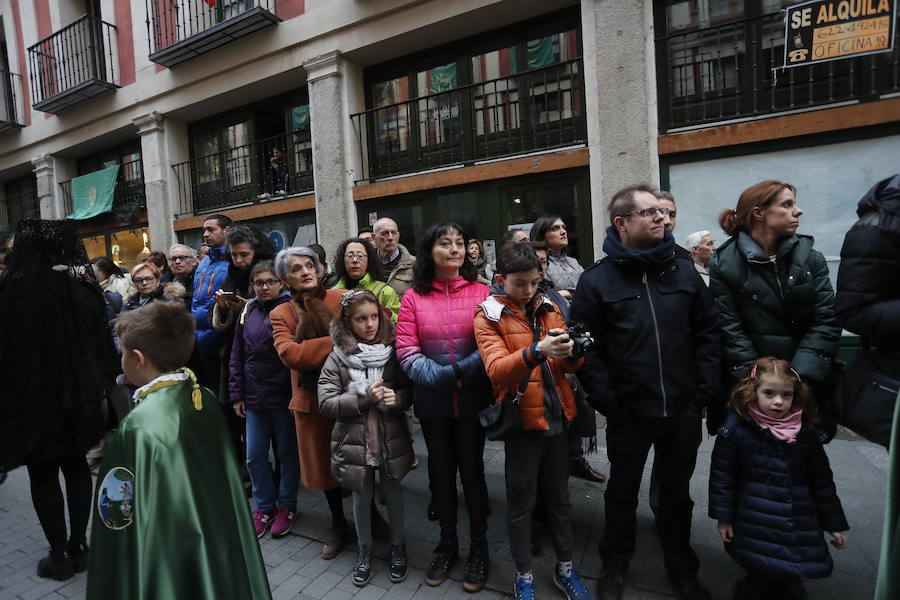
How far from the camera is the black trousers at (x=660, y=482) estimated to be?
2.49 m

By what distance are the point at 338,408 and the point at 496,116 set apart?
21.5ft

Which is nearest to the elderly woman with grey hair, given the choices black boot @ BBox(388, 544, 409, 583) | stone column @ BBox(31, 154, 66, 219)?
black boot @ BBox(388, 544, 409, 583)

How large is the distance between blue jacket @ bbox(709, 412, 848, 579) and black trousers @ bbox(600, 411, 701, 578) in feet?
0.63

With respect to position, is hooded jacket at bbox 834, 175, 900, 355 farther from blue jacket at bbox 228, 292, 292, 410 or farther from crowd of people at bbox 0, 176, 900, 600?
blue jacket at bbox 228, 292, 292, 410

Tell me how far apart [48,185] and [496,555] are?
16.4 m

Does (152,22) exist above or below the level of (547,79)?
above

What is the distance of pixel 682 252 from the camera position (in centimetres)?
280

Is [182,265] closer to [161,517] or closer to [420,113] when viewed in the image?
[161,517]

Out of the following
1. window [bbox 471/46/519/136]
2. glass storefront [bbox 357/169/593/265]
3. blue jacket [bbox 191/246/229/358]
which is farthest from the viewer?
window [bbox 471/46/519/136]

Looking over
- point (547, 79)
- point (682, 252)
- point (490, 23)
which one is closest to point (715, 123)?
point (547, 79)

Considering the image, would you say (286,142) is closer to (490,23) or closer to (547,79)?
(490,23)

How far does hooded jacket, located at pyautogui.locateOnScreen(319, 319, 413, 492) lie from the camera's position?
9.05 feet

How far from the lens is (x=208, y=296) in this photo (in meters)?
4.17

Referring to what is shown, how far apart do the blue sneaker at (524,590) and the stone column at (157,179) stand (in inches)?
451
